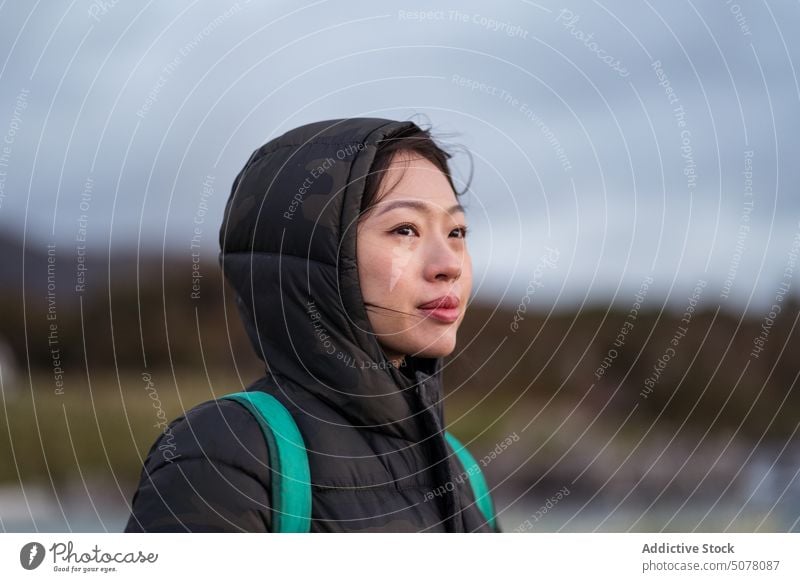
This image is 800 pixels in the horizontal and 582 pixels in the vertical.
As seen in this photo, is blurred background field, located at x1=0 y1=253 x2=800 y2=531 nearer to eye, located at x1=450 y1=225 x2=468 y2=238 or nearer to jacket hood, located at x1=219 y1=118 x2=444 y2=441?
eye, located at x1=450 y1=225 x2=468 y2=238

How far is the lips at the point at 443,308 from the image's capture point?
6.78 ft

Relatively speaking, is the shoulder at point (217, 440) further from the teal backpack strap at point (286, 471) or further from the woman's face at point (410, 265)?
the woman's face at point (410, 265)

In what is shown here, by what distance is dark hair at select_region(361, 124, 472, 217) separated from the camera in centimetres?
205

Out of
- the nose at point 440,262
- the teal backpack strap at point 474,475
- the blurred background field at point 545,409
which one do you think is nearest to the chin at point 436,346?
the nose at point 440,262

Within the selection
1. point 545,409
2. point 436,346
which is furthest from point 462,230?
point 545,409

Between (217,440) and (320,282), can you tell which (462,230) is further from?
(217,440)

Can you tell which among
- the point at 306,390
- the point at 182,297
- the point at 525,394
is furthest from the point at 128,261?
the point at 525,394

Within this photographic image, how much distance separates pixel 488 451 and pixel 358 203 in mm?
6277

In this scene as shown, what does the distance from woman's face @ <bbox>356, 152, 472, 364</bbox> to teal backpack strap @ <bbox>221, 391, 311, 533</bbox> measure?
14.8 inches

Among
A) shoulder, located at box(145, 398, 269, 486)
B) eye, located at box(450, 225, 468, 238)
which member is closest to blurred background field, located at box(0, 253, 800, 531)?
eye, located at box(450, 225, 468, 238)

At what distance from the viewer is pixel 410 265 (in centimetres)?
207

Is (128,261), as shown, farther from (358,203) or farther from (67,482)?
(67,482)

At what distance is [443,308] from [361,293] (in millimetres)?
205
